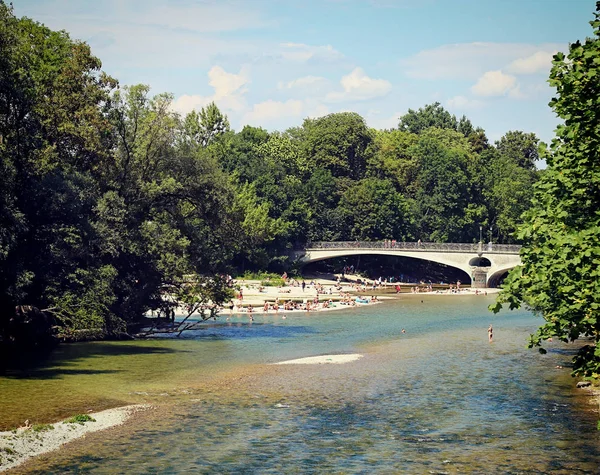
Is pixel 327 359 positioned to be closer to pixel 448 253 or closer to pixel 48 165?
pixel 48 165

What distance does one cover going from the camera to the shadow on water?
1998 inches

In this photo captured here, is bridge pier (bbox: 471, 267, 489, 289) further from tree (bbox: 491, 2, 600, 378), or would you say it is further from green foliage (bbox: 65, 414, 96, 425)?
green foliage (bbox: 65, 414, 96, 425)

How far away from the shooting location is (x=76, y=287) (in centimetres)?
5909

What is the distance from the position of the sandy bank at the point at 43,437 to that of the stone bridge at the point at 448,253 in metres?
105

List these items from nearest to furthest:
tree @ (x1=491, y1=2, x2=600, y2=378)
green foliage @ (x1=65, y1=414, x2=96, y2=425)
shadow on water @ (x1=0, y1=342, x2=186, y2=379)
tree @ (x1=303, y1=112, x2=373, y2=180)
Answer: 1. tree @ (x1=491, y1=2, x2=600, y2=378)
2. green foliage @ (x1=65, y1=414, x2=96, y2=425)
3. shadow on water @ (x1=0, y1=342, x2=186, y2=379)
4. tree @ (x1=303, y1=112, x2=373, y2=180)

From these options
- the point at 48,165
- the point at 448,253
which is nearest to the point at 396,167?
the point at 448,253

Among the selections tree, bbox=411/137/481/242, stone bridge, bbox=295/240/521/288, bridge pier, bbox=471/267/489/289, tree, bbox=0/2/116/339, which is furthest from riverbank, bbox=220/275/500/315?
tree, bbox=0/2/116/339

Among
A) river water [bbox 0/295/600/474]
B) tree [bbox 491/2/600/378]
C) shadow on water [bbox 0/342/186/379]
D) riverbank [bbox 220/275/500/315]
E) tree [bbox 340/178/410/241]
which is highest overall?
tree [bbox 340/178/410/241]

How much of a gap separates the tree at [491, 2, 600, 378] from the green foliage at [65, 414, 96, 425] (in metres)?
19.1

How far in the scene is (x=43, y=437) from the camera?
35656 millimetres

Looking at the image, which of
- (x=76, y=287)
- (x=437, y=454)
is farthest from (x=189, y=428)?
(x=76, y=287)

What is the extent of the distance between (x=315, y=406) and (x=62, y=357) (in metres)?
21.2

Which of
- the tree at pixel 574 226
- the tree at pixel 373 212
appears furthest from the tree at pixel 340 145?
the tree at pixel 574 226

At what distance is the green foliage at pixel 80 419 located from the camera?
3859cm
